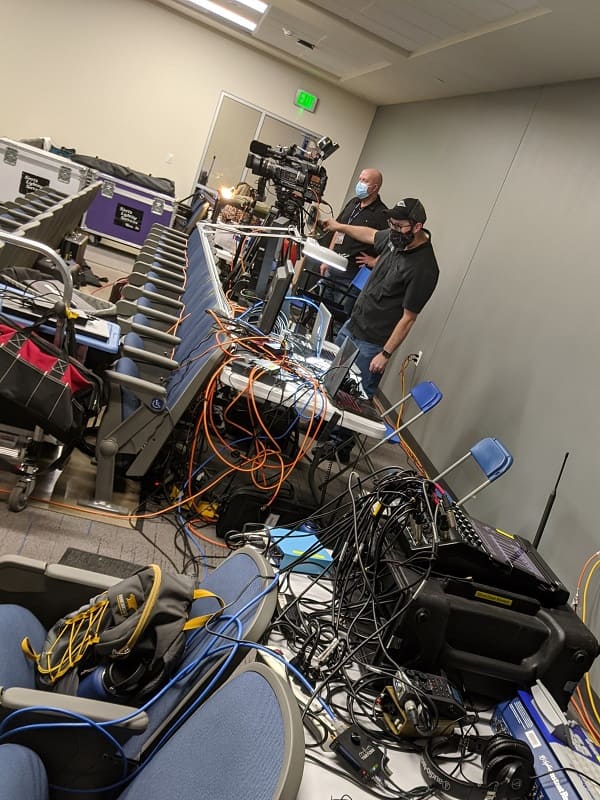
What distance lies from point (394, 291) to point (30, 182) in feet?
13.8

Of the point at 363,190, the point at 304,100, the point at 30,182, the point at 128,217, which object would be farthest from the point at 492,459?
the point at 304,100

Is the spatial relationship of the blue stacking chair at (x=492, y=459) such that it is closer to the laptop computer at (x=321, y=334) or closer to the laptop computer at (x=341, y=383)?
the laptop computer at (x=341, y=383)

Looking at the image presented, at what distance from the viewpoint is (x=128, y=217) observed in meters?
7.95

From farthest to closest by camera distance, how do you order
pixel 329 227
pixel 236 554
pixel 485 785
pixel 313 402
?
pixel 329 227
pixel 313 402
pixel 236 554
pixel 485 785

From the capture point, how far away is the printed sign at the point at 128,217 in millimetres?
7926

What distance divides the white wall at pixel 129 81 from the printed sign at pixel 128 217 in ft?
6.27

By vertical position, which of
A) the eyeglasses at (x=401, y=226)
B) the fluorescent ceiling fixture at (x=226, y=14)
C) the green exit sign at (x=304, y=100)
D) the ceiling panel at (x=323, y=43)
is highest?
the fluorescent ceiling fixture at (x=226, y=14)

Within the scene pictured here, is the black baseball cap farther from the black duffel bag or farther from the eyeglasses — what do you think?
the black duffel bag

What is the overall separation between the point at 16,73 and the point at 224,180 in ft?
10.0

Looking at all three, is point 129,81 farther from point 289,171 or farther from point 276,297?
point 276,297

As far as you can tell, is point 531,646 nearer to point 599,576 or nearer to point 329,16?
point 599,576

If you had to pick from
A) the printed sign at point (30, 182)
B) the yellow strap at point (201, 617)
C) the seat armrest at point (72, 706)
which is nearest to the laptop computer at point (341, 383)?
the yellow strap at point (201, 617)

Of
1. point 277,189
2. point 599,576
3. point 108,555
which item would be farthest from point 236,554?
point 277,189

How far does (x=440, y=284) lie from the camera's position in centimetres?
613
